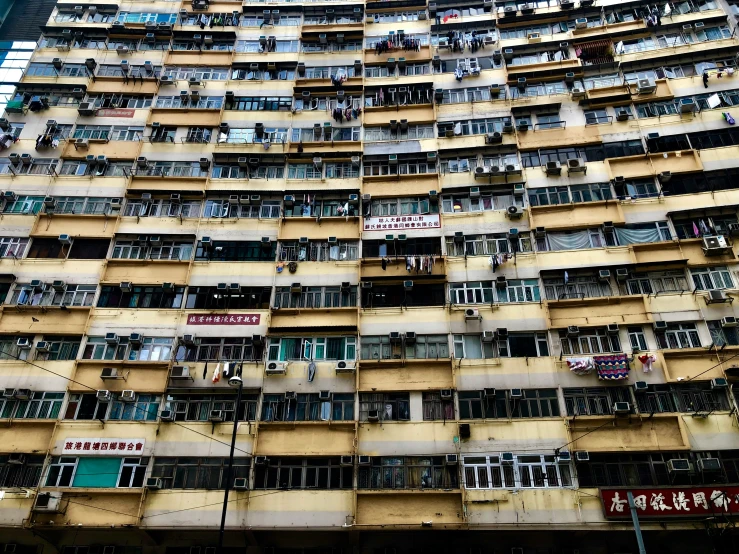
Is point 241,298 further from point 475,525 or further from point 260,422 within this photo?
point 475,525

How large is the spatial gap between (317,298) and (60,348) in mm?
11648

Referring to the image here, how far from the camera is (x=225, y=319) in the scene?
23.9m

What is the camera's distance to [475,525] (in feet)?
63.2

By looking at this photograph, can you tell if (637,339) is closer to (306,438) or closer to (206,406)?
(306,438)

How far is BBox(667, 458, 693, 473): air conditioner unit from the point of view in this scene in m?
19.2

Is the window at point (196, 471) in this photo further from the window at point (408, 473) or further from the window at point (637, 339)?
the window at point (637, 339)

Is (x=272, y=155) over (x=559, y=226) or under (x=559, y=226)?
over

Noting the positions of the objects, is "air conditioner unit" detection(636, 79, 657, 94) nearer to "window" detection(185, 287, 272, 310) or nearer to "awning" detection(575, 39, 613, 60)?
"awning" detection(575, 39, 613, 60)

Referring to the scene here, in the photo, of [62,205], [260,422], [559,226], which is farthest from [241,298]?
[559,226]

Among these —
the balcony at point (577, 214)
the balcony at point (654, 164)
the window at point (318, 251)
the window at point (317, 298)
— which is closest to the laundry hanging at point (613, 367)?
the balcony at point (577, 214)

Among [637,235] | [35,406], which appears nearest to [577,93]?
[637,235]

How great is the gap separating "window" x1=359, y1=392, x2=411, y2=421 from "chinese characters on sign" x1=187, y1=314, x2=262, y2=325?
6.07 metres

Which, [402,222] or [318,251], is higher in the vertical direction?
[402,222]

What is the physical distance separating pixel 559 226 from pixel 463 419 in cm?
1031
